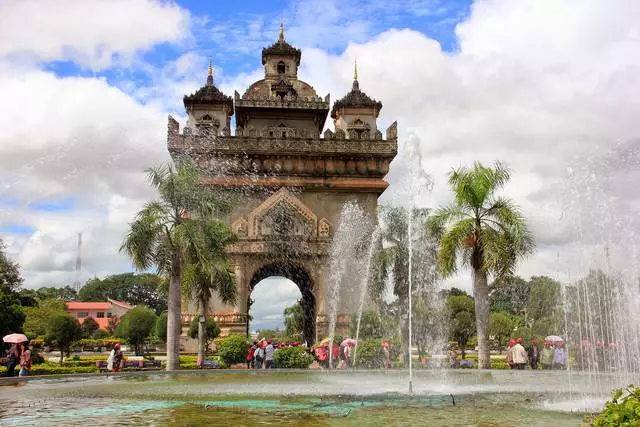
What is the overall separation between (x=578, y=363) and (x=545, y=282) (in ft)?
74.3

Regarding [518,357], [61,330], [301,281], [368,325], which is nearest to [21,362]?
[518,357]

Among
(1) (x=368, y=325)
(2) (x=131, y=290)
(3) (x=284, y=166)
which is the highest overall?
(3) (x=284, y=166)

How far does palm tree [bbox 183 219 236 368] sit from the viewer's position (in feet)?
67.2

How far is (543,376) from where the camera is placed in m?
15.7

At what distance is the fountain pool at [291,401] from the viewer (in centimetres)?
822

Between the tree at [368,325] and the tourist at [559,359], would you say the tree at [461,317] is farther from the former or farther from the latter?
the tourist at [559,359]

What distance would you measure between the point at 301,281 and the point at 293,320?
43.4 metres

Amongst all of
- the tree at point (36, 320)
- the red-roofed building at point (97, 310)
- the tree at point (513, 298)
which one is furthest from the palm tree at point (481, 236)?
the red-roofed building at point (97, 310)

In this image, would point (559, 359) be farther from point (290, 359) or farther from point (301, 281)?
point (301, 281)

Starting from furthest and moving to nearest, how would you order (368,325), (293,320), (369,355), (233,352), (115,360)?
(293,320), (368,325), (233,352), (369,355), (115,360)

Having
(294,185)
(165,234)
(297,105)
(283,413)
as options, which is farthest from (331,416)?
(297,105)

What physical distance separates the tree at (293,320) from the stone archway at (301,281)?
34706 mm

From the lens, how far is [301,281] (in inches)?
1572

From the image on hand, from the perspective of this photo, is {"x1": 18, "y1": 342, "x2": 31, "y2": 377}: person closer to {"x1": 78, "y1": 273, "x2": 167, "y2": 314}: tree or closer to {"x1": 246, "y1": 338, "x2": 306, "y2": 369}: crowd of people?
{"x1": 246, "y1": 338, "x2": 306, "y2": 369}: crowd of people
